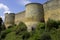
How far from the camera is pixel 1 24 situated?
81.4 feet

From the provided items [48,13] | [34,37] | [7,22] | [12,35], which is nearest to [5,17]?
[7,22]

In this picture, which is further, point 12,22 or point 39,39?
point 12,22

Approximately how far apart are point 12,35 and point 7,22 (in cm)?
725

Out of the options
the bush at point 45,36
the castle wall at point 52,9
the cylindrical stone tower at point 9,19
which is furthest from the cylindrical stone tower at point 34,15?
the cylindrical stone tower at point 9,19

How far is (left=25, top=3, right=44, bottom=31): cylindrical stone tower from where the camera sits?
18234 millimetres

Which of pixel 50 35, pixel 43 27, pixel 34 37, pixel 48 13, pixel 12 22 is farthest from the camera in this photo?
pixel 12 22

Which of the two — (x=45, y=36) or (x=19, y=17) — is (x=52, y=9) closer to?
(x=45, y=36)

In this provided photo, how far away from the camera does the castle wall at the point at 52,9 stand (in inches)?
646

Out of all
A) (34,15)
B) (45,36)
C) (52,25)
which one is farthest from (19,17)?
(45,36)

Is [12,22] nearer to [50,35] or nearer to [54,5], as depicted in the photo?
[54,5]

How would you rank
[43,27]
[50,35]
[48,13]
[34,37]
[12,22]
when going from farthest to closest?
[12,22] → [48,13] → [43,27] → [34,37] → [50,35]

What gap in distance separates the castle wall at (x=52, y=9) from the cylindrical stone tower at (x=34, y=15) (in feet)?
2.04

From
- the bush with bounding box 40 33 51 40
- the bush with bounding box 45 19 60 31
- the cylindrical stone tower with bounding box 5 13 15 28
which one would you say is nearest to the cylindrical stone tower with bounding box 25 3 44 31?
the bush with bounding box 45 19 60 31

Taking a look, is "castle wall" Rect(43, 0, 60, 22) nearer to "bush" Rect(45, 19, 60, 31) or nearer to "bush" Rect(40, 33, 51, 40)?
"bush" Rect(45, 19, 60, 31)
